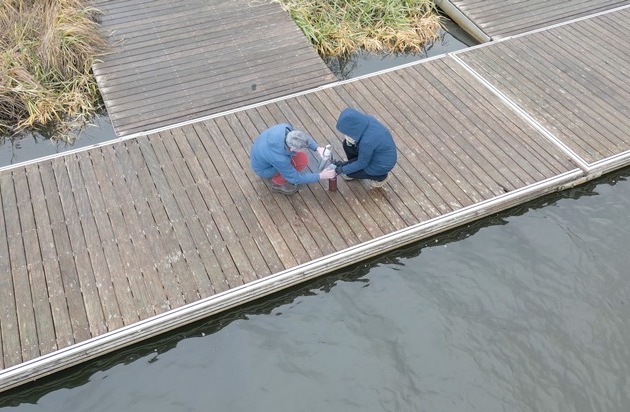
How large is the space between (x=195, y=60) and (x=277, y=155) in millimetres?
3463

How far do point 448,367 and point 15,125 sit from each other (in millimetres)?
7049

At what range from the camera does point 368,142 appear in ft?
20.4

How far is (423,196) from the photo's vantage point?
6.95 m

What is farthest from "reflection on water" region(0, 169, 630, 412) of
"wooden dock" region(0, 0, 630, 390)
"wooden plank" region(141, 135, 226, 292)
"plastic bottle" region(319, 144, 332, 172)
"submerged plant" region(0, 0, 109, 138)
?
"submerged plant" region(0, 0, 109, 138)

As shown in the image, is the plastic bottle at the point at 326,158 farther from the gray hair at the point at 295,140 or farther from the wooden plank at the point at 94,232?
the wooden plank at the point at 94,232

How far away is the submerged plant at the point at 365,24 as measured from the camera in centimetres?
955

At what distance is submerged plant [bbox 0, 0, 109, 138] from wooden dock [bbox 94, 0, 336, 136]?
12.7 inches

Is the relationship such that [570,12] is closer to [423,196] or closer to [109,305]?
[423,196]

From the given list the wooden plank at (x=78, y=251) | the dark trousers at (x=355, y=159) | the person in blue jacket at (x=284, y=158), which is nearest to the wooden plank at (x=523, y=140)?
the dark trousers at (x=355, y=159)

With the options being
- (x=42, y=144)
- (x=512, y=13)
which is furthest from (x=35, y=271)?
(x=512, y=13)

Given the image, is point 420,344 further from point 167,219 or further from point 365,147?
point 167,219

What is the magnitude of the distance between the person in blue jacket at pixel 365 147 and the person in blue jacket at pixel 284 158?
12.3 inches

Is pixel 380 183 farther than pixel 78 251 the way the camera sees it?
Yes

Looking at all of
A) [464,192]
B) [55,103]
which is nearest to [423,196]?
[464,192]
